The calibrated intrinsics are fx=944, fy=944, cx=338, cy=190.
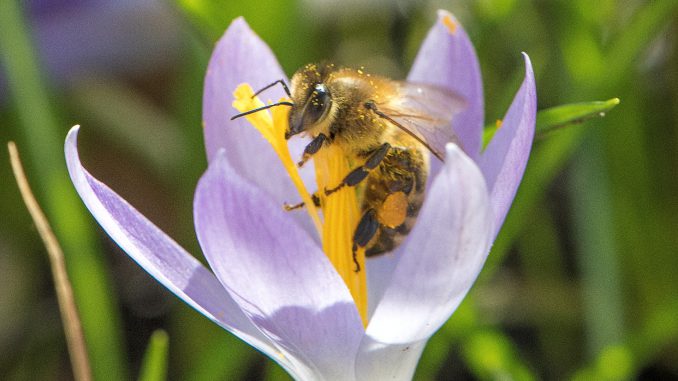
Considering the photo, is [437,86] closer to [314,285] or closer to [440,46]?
[440,46]

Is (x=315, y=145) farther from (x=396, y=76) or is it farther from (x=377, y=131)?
(x=396, y=76)

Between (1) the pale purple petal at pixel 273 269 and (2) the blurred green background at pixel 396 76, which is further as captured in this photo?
(2) the blurred green background at pixel 396 76

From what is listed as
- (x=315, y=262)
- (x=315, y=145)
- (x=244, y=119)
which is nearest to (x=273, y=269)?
(x=315, y=262)

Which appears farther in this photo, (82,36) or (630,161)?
(82,36)

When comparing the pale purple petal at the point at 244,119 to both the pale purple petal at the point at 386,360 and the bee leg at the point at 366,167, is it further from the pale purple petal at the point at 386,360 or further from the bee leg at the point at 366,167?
the pale purple petal at the point at 386,360

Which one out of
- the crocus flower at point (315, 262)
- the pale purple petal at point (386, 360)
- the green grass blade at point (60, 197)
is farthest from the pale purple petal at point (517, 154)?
the green grass blade at point (60, 197)

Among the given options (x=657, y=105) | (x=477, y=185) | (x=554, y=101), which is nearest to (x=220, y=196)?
(x=477, y=185)

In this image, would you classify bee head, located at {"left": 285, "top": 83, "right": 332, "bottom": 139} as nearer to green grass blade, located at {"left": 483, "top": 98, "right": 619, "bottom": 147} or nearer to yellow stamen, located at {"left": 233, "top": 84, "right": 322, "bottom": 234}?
yellow stamen, located at {"left": 233, "top": 84, "right": 322, "bottom": 234}
